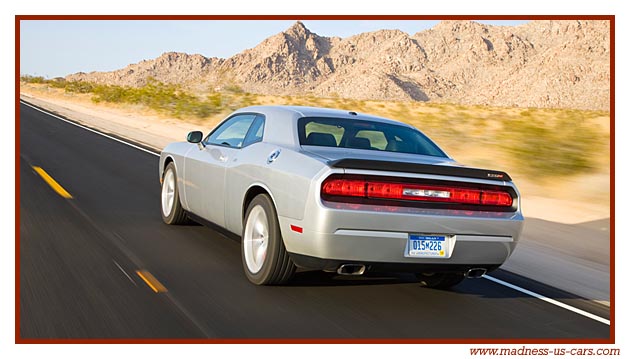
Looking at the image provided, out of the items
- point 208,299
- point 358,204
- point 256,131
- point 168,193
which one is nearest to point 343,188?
point 358,204

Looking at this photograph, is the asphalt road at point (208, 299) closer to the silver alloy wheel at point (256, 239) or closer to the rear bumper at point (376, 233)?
the silver alloy wheel at point (256, 239)

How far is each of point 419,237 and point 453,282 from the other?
1.22 metres

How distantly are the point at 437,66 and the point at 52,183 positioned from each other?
377 ft

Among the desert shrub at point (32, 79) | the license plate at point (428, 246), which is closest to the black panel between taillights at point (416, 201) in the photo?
the license plate at point (428, 246)

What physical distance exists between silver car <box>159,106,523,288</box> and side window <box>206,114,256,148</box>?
0.37m

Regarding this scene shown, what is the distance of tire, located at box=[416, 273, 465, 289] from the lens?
6.49 metres

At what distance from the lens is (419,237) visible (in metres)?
5.57

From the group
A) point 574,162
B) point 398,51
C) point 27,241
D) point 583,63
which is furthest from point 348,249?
point 398,51

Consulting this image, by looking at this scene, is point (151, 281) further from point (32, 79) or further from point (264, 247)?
point (32, 79)

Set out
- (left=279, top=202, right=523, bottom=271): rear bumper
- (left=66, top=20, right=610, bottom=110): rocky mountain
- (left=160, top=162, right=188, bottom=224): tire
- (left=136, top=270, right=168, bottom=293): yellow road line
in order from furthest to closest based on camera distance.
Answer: (left=66, top=20, right=610, bottom=110): rocky mountain, (left=160, top=162, right=188, bottom=224): tire, (left=136, top=270, right=168, bottom=293): yellow road line, (left=279, top=202, right=523, bottom=271): rear bumper

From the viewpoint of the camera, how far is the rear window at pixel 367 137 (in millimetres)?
6566

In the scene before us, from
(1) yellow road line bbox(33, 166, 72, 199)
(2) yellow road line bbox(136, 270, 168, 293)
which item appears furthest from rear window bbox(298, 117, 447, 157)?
(1) yellow road line bbox(33, 166, 72, 199)

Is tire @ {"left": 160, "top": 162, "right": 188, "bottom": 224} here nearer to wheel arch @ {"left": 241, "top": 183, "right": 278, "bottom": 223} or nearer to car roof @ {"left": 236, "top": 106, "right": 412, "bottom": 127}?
car roof @ {"left": 236, "top": 106, "right": 412, "bottom": 127}

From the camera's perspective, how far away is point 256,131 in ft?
22.9
